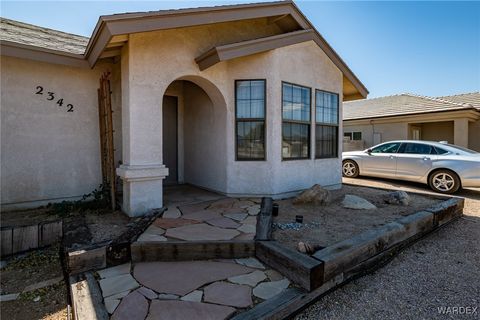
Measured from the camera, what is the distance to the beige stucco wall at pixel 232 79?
172 inches

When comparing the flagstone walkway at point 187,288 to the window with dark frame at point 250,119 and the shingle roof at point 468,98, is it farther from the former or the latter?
the shingle roof at point 468,98

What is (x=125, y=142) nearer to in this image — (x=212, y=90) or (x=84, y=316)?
(x=212, y=90)

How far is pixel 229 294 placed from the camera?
2.40m

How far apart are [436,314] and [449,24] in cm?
835

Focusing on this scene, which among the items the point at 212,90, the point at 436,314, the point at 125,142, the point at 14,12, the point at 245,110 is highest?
the point at 14,12

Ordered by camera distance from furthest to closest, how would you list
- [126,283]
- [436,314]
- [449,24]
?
[449,24], [126,283], [436,314]

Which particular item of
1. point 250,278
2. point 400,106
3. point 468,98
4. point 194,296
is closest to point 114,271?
point 194,296

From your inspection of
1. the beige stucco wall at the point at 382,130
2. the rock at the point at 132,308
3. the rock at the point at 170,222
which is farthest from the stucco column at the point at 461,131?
the rock at the point at 132,308

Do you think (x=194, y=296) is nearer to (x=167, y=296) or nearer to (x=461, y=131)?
(x=167, y=296)

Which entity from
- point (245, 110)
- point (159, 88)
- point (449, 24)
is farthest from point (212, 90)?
point (449, 24)

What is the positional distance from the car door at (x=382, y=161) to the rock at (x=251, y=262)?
764 centimetres

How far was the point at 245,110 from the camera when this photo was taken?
5.62 meters

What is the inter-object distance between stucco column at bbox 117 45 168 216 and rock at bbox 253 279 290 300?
8.86 feet

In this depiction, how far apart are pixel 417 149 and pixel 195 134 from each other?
727 cm
